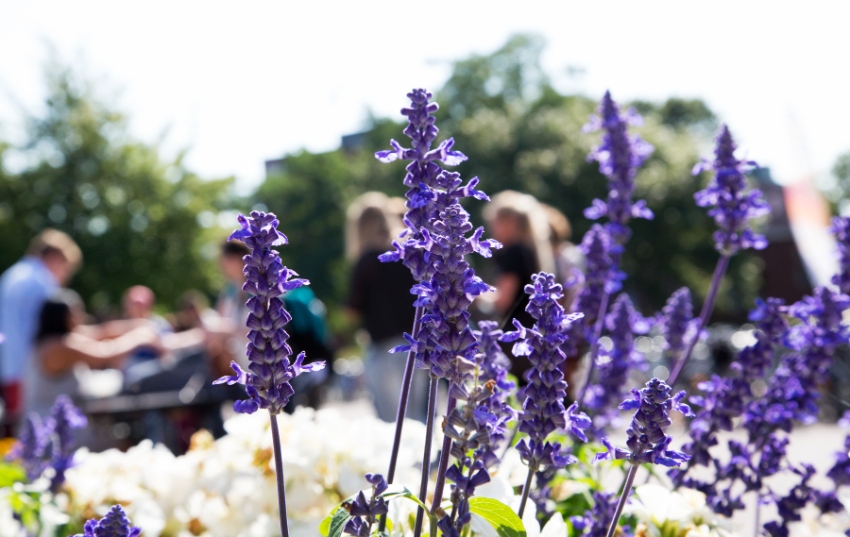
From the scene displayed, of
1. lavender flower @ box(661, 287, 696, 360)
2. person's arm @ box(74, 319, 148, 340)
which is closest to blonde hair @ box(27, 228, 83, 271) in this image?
person's arm @ box(74, 319, 148, 340)

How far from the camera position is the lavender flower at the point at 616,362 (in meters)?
1.84

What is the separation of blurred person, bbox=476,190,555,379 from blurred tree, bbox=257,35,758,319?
53.6 feet

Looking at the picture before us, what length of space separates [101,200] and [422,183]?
65.8 ft

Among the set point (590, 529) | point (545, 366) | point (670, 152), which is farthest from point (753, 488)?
point (670, 152)

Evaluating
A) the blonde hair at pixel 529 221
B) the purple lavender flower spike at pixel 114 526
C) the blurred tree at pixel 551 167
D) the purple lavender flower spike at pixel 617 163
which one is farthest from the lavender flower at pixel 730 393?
the blurred tree at pixel 551 167

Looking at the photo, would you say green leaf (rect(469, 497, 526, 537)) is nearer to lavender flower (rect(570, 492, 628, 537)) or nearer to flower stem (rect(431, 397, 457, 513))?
flower stem (rect(431, 397, 457, 513))

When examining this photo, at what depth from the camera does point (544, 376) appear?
3.23ft

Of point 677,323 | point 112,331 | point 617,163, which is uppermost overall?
point 112,331

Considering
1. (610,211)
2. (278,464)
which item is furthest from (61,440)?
(610,211)

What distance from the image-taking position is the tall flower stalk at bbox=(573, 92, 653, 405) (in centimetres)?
186

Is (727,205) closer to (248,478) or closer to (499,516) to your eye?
(499,516)

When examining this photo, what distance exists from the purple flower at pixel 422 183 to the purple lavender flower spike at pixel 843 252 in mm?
934

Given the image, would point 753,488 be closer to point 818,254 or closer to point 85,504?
point 85,504

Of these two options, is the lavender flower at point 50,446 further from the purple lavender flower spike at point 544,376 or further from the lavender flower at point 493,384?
the purple lavender flower spike at point 544,376
